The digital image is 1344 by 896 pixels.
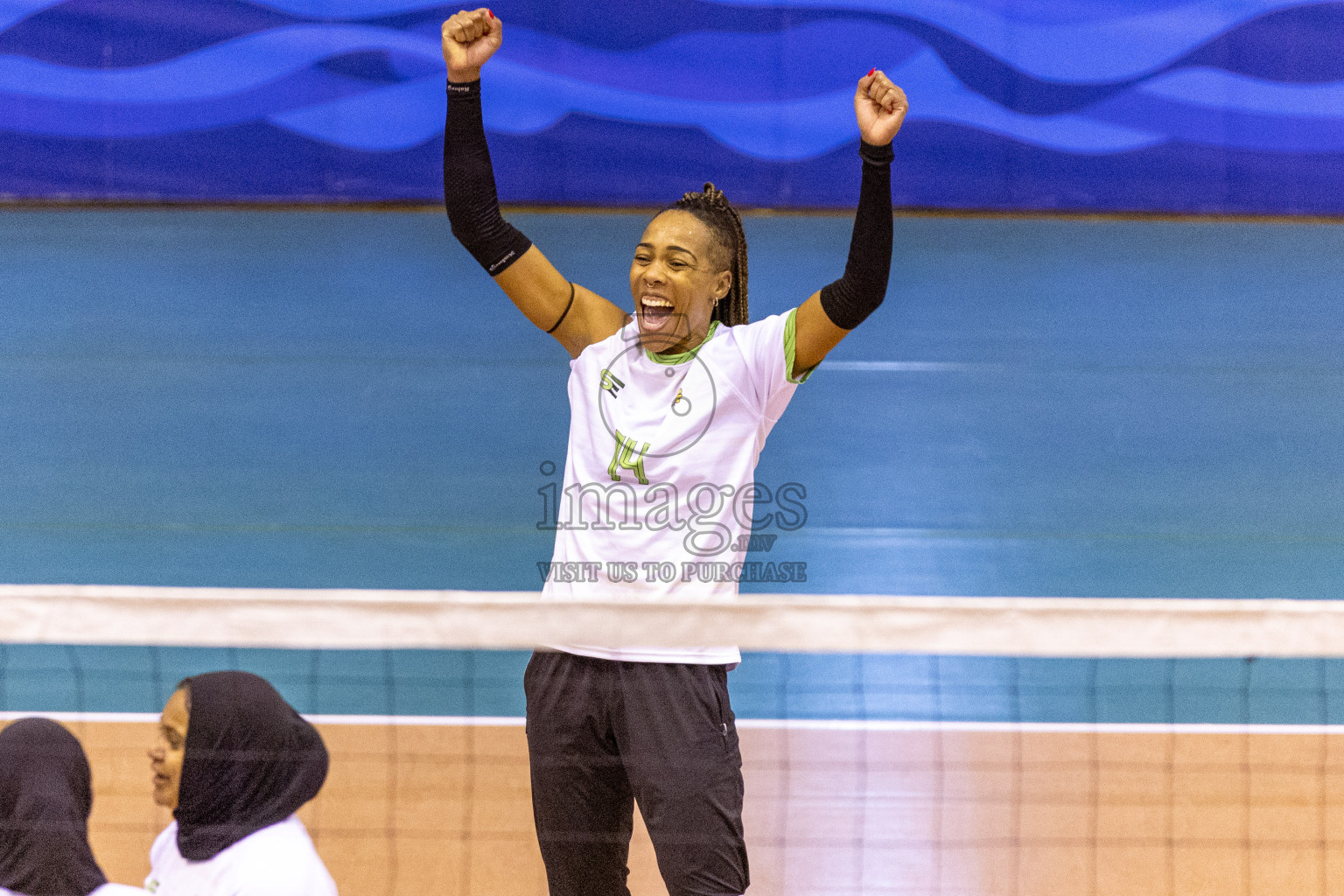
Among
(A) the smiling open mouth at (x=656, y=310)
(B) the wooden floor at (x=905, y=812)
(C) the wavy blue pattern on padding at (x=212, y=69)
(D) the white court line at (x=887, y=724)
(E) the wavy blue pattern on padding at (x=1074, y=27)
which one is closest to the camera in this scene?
(A) the smiling open mouth at (x=656, y=310)

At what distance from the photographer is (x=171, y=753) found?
7.75 ft

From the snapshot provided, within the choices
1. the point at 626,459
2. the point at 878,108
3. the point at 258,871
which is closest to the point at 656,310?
the point at 626,459

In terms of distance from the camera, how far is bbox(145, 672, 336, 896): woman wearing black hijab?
2254mm

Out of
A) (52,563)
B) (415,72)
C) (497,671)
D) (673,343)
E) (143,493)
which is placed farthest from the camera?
(415,72)

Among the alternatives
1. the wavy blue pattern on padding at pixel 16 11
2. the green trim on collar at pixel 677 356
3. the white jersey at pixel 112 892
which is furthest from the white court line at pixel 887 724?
the wavy blue pattern on padding at pixel 16 11

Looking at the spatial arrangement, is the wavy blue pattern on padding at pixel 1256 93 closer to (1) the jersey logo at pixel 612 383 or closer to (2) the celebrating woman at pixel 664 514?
(2) the celebrating woman at pixel 664 514

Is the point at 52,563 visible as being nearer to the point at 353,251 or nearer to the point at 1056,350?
the point at 353,251

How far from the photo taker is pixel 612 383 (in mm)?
2463

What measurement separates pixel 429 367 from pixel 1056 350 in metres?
4.83

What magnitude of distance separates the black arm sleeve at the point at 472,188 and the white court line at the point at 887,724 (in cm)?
258

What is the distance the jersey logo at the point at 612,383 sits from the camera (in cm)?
245

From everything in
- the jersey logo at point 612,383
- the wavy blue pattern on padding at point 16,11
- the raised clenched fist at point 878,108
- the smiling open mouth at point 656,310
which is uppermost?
the wavy blue pattern on padding at point 16,11

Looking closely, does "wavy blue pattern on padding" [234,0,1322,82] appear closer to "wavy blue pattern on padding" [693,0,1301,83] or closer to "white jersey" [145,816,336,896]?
"wavy blue pattern on padding" [693,0,1301,83]

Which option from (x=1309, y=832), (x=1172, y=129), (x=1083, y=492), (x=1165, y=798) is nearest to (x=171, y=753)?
(x=1165, y=798)
